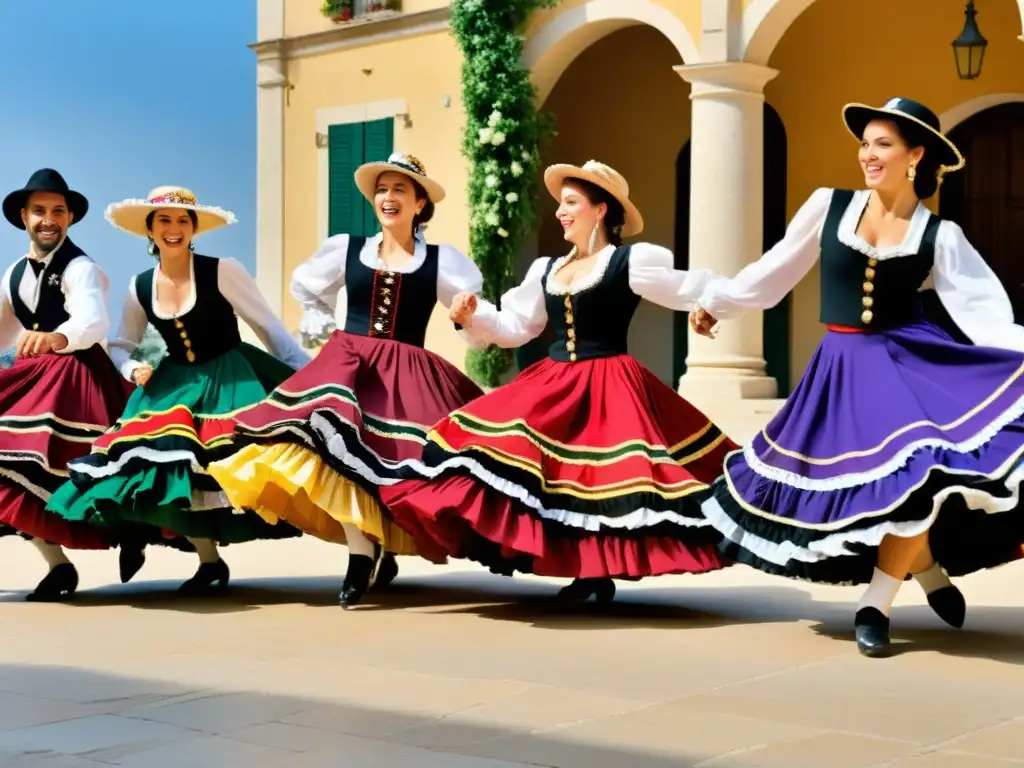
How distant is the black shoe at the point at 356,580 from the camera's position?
633cm

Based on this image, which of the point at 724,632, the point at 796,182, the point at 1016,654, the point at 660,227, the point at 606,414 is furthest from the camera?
the point at 660,227

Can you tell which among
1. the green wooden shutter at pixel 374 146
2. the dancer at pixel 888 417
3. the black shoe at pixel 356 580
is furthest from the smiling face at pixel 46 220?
the green wooden shutter at pixel 374 146

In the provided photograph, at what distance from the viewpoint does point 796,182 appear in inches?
569

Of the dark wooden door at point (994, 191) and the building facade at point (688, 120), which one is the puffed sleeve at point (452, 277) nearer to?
the building facade at point (688, 120)

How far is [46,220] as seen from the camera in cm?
704

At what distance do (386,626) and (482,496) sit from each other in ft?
1.80

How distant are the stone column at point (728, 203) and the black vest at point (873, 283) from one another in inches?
294

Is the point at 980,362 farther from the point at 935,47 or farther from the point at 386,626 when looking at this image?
the point at 935,47

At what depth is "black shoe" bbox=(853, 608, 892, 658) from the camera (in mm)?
5043

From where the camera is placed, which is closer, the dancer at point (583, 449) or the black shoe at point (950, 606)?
the black shoe at point (950, 606)

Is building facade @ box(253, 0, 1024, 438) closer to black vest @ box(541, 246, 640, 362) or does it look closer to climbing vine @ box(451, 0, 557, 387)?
climbing vine @ box(451, 0, 557, 387)

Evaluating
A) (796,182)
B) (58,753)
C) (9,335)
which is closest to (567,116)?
(796,182)

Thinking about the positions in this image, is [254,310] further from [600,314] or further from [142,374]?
[600,314]

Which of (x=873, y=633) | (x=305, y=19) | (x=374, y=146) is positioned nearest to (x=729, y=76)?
(x=374, y=146)
